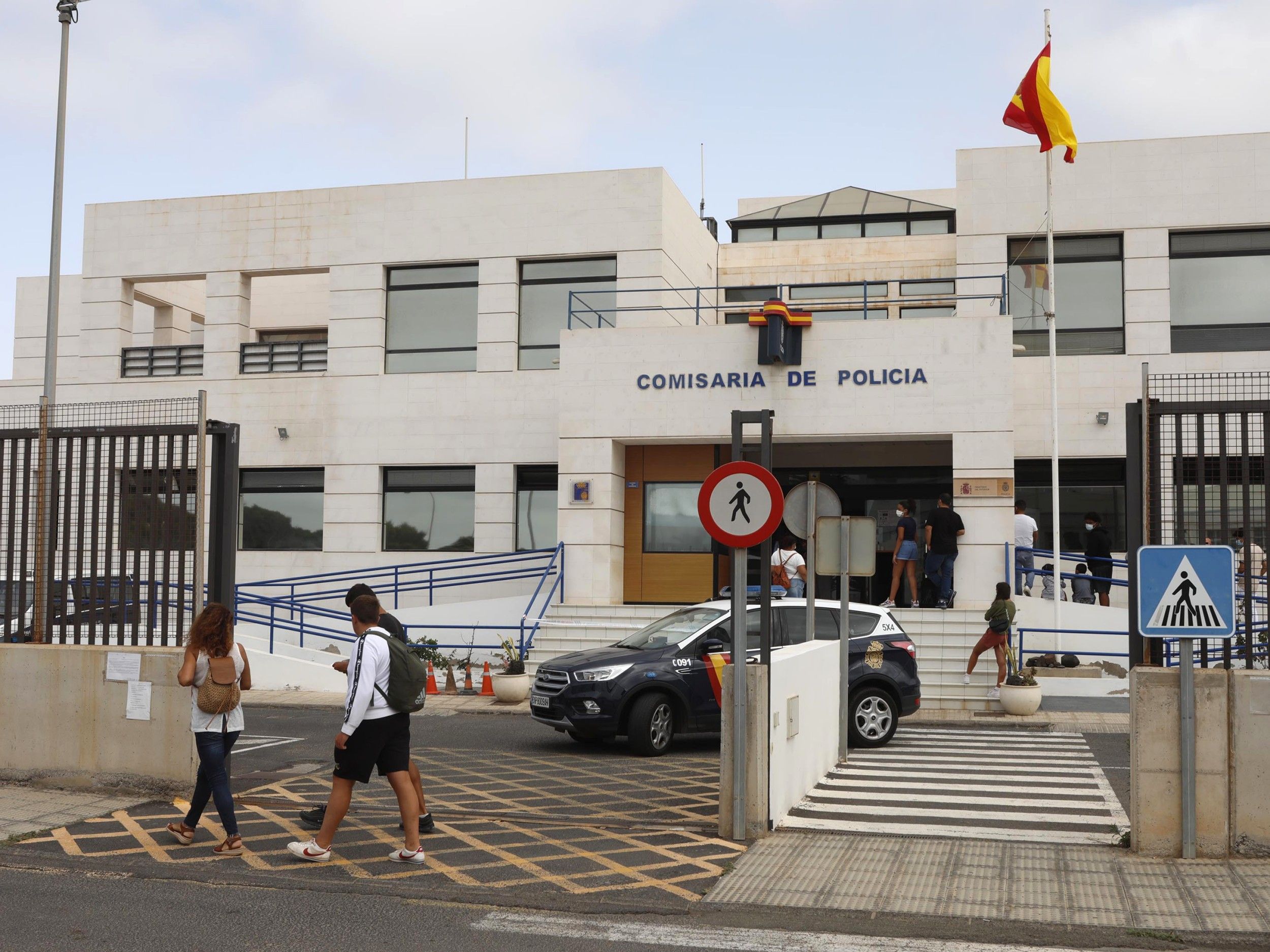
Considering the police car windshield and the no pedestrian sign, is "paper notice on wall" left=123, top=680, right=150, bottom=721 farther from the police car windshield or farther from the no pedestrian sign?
the police car windshield

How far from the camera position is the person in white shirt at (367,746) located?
776cm

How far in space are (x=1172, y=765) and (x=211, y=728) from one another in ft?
20.4

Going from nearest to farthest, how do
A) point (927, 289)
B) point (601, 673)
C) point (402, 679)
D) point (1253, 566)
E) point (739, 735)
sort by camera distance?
point (402, 679)
point (739, 735)
point (1253, 566)
point (601, 673)
point (927, 289)

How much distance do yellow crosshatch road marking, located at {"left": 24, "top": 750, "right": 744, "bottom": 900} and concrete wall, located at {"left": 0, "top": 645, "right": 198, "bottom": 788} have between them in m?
0.40

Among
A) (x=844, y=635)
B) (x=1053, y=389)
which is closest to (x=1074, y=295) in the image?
(x=1053, y=389)

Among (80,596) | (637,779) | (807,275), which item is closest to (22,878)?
(80,596)

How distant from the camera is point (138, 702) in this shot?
9930mm

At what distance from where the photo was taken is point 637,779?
1150 cm

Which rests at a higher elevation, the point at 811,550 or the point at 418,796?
the point at 811,550

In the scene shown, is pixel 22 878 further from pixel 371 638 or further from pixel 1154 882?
pixel 1154 882

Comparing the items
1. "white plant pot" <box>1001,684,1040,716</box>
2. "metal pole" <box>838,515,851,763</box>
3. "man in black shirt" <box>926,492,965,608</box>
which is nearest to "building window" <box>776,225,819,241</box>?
"man in black shirt" <box>926,492,965,608</box>

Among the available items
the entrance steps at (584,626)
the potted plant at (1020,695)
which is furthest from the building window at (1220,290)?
the entrance steps at (584,626)

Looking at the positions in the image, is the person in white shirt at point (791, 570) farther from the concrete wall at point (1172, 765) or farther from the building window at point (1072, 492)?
the concrete wall at point (1172, 765)

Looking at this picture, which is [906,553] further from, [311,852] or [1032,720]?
[311,852]
